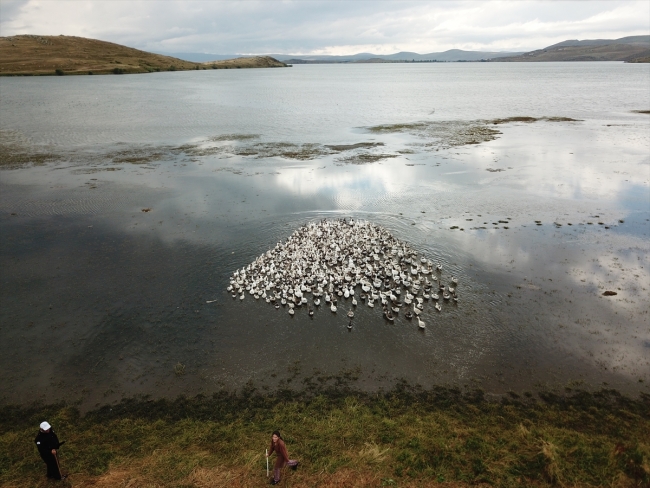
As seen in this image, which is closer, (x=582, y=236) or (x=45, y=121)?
(x=582, y=236)

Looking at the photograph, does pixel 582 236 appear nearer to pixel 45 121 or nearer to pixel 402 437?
pixel 402 437

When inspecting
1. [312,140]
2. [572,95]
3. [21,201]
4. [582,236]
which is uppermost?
[572,95]

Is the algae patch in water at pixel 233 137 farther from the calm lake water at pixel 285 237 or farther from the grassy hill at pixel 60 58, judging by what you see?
the grassy hill at pixel 60 58

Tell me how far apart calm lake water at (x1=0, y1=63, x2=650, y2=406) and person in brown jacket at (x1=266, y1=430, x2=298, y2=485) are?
4474 millimetres

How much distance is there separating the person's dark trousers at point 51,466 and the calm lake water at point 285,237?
383 centimetres

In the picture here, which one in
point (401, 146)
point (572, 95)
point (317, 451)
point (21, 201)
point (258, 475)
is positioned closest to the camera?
point (258, 475)

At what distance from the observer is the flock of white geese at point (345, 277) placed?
21047mm

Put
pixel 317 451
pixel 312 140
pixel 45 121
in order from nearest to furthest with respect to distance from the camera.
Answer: pixel 317 451, pixel 312 140, pixel 45 121

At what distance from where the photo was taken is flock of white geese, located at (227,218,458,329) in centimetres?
2105

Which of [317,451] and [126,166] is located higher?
[126,166]

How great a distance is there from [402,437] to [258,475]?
16.3ft

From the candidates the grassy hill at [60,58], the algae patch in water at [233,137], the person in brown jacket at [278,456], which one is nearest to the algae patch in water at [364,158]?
the algae patch in water at [233,137]

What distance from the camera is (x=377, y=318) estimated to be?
20.0 m

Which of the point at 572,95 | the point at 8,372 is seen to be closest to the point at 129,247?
the point at 8,372
